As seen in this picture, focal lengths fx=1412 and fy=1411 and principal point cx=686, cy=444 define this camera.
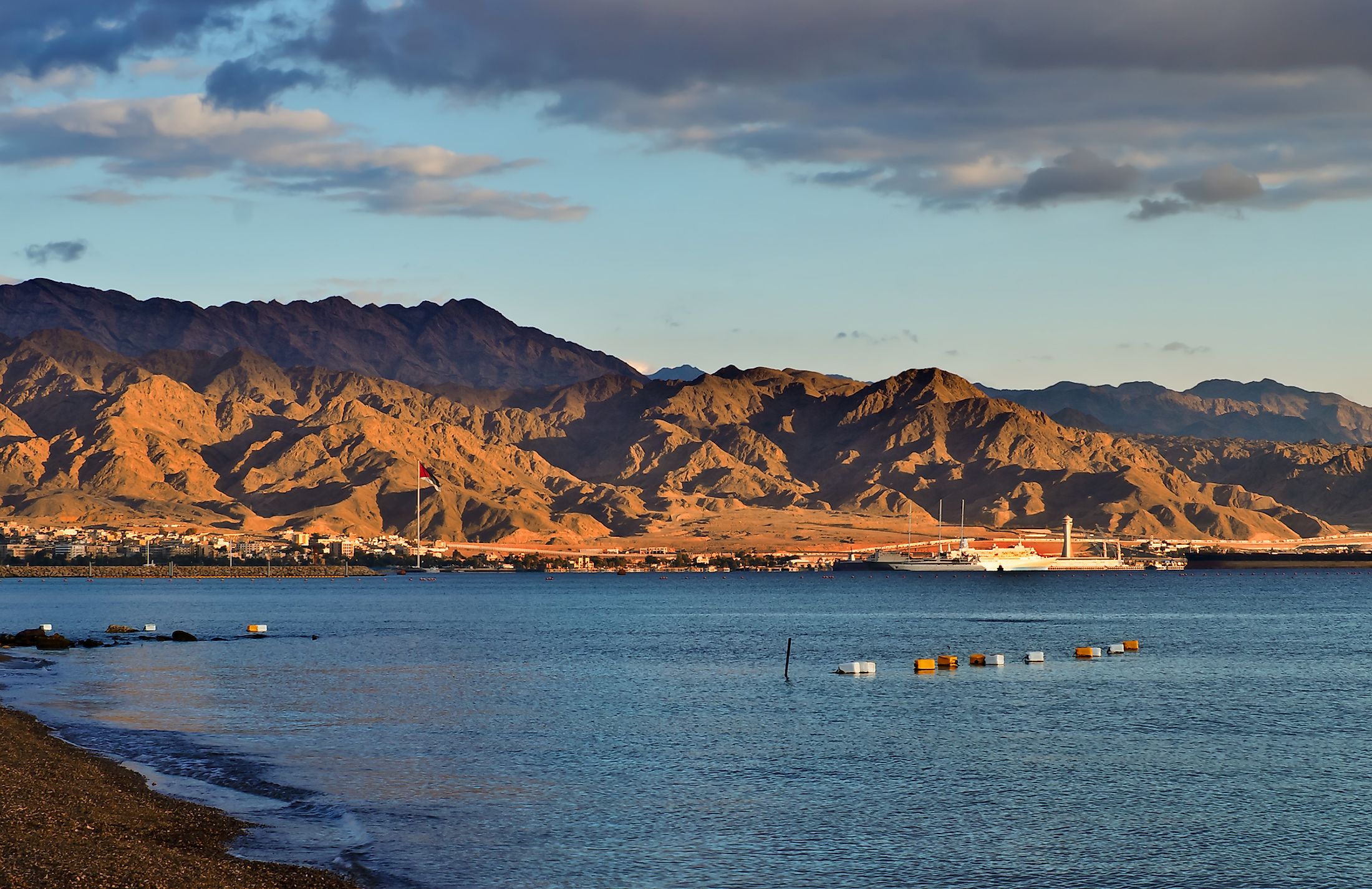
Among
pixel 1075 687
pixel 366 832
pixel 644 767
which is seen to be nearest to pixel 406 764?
pixel 644 767

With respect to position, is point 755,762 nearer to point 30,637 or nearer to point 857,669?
point 857,669

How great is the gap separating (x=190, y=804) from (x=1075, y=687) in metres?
62.7

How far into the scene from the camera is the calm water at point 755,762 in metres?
43.4

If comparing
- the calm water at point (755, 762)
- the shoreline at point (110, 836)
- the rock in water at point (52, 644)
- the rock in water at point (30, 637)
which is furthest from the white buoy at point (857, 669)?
the rock in water at point (30, 637)

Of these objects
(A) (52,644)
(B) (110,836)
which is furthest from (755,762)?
(A) (52,644)

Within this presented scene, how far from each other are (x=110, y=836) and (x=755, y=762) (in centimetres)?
2944

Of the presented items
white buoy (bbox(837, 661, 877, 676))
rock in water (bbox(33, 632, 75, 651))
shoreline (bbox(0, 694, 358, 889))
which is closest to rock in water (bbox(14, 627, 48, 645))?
rock in water (bbox(33, 632, 75, 651))

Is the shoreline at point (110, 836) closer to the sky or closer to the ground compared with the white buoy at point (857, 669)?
closer to the sky

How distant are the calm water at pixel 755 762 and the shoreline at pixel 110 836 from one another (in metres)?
2.08

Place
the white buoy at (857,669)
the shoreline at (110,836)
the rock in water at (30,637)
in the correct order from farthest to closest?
the rock in water at (30,637) → the white buoy at (857,669) → the shoreline at (110,836)

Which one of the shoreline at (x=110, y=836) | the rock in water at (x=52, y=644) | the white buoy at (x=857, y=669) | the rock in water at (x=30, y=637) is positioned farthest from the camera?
the rock in water at (x=30, y=637)

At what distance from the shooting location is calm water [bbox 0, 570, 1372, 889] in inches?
1709

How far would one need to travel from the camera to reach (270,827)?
46531 mm

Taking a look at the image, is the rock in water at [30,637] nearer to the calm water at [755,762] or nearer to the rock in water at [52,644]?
the rock in water at [52,644]
